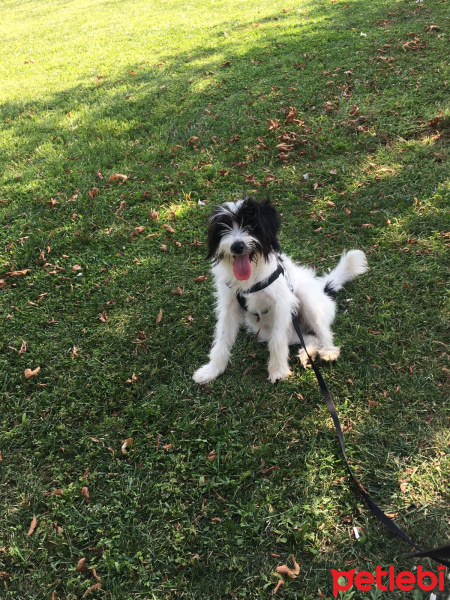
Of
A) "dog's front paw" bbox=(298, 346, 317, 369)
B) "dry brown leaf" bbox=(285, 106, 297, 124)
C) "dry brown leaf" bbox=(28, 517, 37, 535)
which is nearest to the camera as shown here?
"dry brown leaf" bbox=(28, 517, 37, 535)

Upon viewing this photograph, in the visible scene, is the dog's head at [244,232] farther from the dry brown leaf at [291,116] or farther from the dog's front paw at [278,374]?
the dry brown leaf at [291,116]

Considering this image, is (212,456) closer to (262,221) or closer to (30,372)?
(262,221)

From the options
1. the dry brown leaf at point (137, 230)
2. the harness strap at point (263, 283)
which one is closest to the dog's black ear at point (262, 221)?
the harness strap at point (263, 283)

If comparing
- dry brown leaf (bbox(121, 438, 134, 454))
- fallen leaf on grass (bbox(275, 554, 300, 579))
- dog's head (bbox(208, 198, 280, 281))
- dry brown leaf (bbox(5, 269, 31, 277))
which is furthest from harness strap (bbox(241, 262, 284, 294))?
dry brown leaf (bbox(5, 269, 31, 277))

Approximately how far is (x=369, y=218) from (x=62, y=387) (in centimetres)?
417

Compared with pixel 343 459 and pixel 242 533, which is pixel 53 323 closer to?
pixel 242 533

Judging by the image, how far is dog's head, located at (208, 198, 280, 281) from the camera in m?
3.08

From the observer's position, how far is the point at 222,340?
3721 mm

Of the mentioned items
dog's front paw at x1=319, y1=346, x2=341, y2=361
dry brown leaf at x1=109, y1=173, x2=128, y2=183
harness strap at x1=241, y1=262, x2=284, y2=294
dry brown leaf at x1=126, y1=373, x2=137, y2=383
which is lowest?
dog's front paw at x1=319, y1=346, x2=341, y2=361

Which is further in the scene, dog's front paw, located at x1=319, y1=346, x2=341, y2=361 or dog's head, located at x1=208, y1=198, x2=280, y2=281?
dog's front paw, located at x1=319, y1=346, x2=341, y2=361

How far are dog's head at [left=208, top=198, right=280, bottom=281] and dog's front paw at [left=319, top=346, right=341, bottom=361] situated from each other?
1087 millimetres

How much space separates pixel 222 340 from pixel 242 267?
860 mm

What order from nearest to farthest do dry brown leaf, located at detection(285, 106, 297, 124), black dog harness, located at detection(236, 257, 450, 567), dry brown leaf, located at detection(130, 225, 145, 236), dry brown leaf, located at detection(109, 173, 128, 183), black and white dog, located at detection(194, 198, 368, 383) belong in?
black dog harness, located at detection(236, 257, 450, 567) → black and white dog, located at detection(194, 198, 368, 383) → dry brown leaf, located at detection(130, 225, 145, 236) → dry brown leaf, located at detection(109, 173, 128, 183) → dry brown leaf, located at detection(285, 106, 297, 124)

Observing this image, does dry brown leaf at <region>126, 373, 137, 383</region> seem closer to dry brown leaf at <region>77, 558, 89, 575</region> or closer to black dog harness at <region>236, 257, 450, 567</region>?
black dog harness at <region>236, 257, 450, 567</region>
